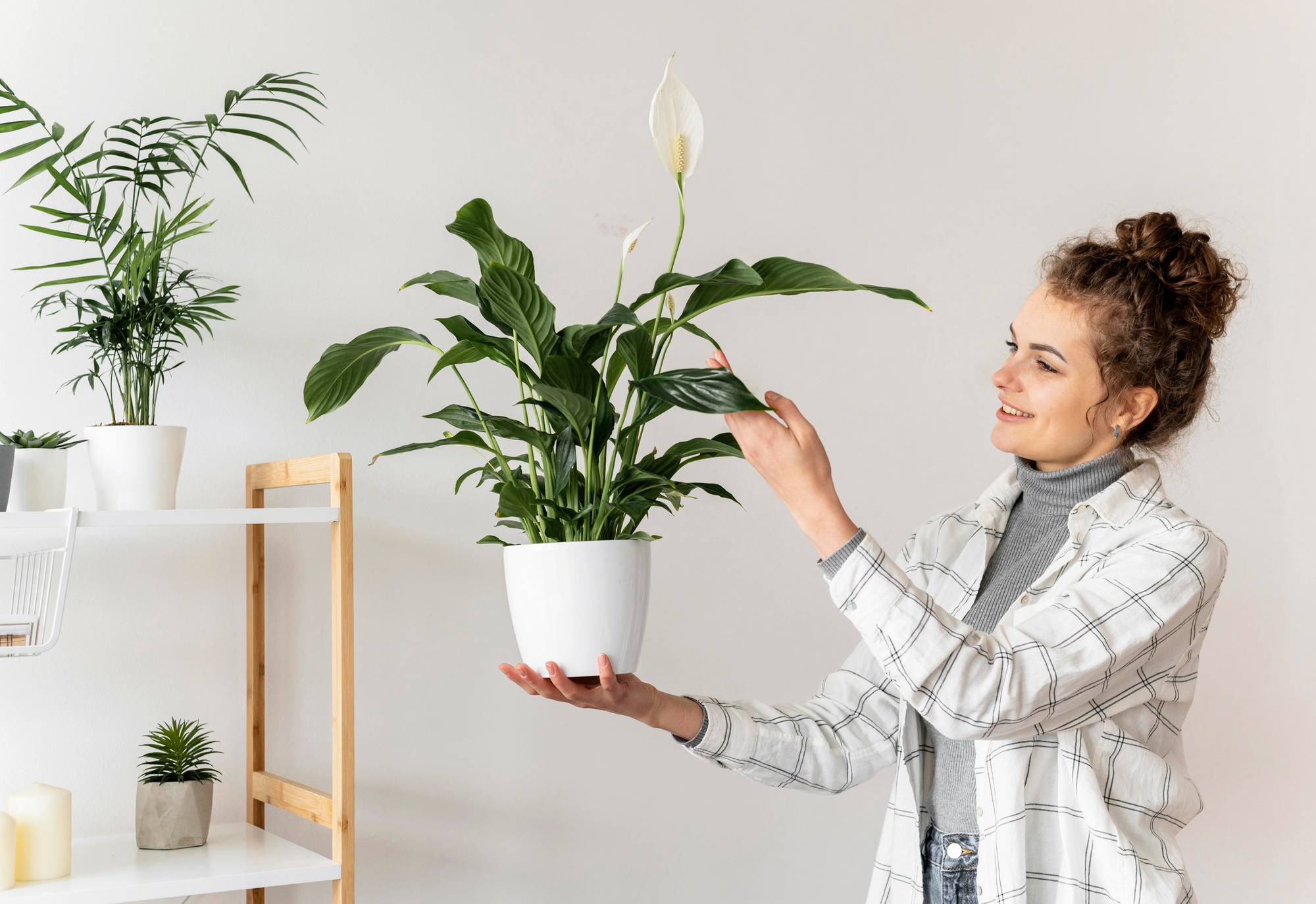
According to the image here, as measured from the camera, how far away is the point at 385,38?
168cm

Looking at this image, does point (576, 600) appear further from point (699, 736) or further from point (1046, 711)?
point (1046, 711)

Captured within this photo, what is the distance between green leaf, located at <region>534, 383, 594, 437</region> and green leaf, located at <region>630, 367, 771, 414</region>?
2.4 inches

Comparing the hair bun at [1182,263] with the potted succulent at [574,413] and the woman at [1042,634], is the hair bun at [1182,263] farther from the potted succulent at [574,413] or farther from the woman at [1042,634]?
the potted succulent at [574,413]

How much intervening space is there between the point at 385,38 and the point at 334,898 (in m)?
1.25

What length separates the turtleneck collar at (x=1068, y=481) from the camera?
1.31m

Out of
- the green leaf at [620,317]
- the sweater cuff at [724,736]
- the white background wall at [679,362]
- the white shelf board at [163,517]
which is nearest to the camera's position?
the green leaf at [620,317]

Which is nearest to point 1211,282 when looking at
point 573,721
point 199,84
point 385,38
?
point 573,721

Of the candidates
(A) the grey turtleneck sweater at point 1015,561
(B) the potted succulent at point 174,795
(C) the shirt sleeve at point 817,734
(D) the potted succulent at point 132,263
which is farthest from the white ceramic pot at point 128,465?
(A) the grey turtleneck sweater at point 1015,561

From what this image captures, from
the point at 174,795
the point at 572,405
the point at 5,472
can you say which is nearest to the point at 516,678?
the point at 572,405

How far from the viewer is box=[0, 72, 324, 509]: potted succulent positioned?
1282mm

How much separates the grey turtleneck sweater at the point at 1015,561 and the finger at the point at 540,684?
17.8 inches

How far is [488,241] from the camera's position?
1.08 meters

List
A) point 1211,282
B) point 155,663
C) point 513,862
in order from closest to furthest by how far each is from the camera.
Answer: point 1211,282 → point 155,663 → point 513,862

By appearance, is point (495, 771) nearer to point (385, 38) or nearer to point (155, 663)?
point (155, 663)
